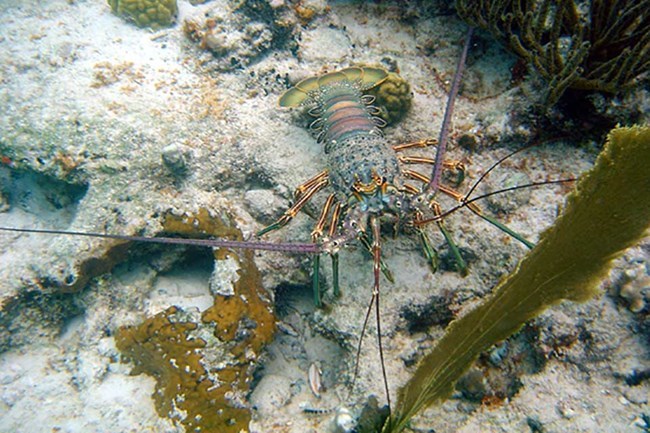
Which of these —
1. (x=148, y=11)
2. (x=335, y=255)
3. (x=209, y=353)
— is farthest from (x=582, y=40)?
(x=148, y=11)

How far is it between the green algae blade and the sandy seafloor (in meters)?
0.39

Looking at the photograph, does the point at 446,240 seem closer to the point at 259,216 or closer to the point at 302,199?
the point at 302,199

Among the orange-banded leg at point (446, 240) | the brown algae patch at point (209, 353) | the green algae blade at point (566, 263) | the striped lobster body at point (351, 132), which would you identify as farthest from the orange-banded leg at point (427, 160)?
the brown algae patch at point (209, 353)

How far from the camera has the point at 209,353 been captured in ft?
9.47

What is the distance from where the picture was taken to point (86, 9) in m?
5.03

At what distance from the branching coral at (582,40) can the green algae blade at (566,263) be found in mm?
1214

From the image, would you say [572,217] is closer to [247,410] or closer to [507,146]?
[507,146]

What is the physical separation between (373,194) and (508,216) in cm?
118

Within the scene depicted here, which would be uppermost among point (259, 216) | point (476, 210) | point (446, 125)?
point (446, 125)

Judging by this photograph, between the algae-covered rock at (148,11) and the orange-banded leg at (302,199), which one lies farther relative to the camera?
the algae-covered rock at (148,11)

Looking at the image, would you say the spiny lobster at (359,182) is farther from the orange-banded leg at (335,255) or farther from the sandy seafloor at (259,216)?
the sandy seafloor at (259,216)

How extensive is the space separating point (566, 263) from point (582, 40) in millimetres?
1900

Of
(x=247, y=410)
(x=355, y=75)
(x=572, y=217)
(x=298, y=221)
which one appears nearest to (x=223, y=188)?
(x=298, y=221)

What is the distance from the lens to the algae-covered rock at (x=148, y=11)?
4.74m
